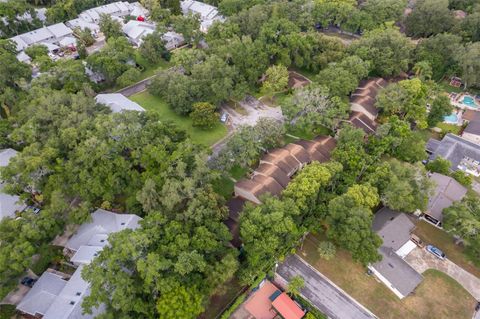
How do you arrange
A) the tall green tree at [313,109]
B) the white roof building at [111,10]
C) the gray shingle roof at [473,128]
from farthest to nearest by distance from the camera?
the white roof building at [111,10] → the gray shingle roof at [473,128] → the tall green tree at [313,109]

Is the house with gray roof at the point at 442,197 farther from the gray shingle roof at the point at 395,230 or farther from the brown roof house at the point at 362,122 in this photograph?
the brown roof house at the point at 362,122

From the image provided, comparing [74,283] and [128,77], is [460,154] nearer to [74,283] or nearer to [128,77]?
[74,283]

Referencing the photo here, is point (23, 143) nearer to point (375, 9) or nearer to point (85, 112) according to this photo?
point (85, 112)

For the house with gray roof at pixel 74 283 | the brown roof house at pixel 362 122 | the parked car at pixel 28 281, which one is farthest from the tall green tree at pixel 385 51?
the parked car at pixel 28 281

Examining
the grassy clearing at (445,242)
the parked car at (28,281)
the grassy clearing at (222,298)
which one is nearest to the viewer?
the grassy clearing at (222,298)

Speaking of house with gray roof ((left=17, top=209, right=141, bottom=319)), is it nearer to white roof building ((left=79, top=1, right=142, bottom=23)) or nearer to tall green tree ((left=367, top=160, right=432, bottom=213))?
tall green tree ((left=367, top=160, right=432, bottom=213))

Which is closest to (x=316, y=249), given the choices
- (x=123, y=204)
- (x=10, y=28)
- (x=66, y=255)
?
(x=123, y=204)
